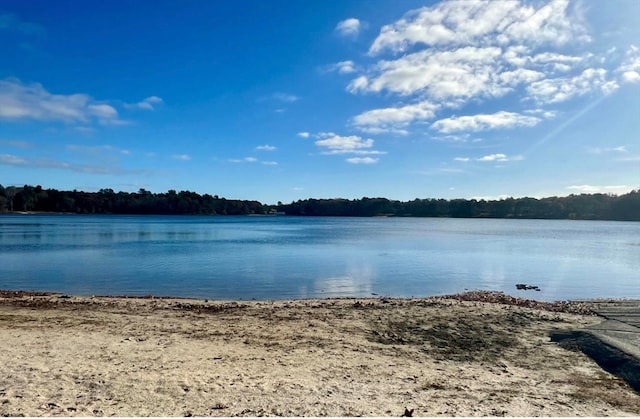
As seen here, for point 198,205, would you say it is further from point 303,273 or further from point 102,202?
point 303,273

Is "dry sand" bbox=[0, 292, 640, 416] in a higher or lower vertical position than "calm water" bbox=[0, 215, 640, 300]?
higher

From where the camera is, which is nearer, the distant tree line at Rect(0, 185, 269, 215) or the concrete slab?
the concrete slab

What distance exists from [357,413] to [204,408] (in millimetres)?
2074

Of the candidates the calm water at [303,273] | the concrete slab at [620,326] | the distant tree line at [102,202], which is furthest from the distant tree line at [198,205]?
the concrete slab at [620,326]

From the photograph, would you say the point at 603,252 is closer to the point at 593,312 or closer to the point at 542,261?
the point at 542,261

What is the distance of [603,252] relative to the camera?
4084 cm

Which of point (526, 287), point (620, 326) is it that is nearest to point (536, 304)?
point (620, 326)

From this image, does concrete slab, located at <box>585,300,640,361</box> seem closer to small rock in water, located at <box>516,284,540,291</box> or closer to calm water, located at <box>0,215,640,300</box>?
calm water, located at <box>0,215,640,300</box>

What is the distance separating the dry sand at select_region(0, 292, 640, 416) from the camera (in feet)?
20.5

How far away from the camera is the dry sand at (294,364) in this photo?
6.26 meters

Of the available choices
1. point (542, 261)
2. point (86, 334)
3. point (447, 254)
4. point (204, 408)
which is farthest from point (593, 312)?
point (447, 254)

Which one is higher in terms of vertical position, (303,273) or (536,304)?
(536,304)

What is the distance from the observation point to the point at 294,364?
819cm

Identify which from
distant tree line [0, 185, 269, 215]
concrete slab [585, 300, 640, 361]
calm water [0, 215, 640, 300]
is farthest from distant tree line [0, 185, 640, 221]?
concrete slab [585, 300, 640, 361]
